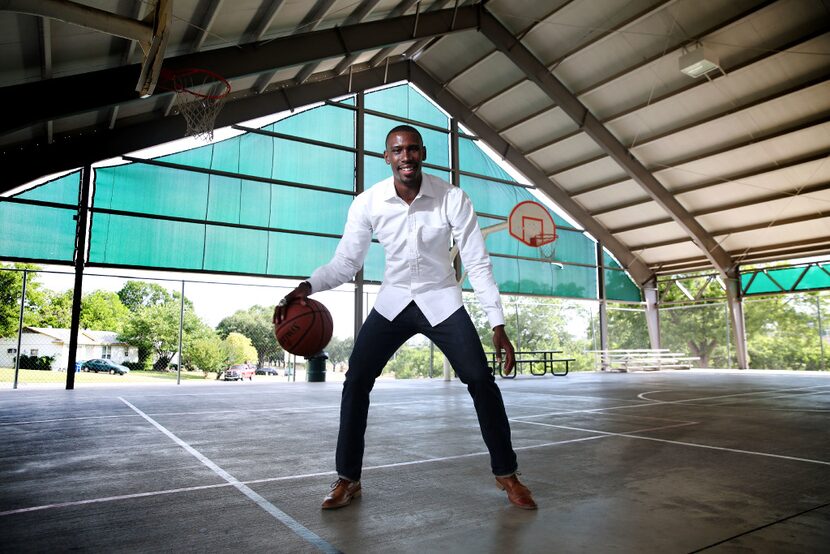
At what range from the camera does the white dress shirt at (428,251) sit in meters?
2.44

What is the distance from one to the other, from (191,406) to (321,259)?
766 centimetres

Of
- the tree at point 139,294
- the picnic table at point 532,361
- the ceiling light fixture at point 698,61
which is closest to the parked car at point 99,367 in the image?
the tree at point 139,294

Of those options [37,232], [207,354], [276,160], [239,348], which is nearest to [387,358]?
[37,232]

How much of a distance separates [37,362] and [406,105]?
39.2 ft

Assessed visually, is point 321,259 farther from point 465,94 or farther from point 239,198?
point 465,94

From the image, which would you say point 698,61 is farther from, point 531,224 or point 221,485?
point 221,485

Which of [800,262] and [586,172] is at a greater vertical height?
[586,172]

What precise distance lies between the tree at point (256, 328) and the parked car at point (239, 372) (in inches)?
51.8

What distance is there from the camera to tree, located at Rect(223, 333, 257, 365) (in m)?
20.2

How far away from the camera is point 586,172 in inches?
711

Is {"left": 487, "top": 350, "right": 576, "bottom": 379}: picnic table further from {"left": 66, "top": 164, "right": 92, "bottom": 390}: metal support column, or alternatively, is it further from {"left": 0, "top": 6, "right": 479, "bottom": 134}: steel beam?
{"left": 66, "top": 164, "right": 92, "bottom": 390}: metal support column

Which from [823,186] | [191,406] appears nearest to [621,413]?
[191,406]

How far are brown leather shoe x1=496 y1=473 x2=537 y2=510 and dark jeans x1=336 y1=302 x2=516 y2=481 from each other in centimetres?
3

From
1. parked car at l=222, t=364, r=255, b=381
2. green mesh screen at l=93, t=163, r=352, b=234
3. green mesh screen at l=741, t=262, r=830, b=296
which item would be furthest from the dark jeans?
green mesh screen at l=741, t=262, r=830, b=296
